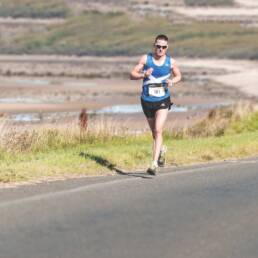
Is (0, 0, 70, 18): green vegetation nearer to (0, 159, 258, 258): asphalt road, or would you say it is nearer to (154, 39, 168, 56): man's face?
(154, 39, 168, 56): man's face

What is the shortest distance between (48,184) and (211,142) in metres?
6.07

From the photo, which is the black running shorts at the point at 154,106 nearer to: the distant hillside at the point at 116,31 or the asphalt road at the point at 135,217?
the asphalt road at the point at 135,217

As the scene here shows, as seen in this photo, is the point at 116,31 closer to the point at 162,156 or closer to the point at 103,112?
the point at 103,112

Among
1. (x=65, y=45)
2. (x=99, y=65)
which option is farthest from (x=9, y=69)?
(x=65, y=45)

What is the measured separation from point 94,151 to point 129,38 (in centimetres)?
8699

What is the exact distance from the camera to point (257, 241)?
11.0 metres

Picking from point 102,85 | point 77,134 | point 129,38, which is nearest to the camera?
point 77,134

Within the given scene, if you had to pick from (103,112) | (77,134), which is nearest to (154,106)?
(77,134)

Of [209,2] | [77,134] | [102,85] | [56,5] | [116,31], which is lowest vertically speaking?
[116,31]

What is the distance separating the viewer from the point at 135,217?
12156 mm

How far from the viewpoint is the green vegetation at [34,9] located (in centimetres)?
12231

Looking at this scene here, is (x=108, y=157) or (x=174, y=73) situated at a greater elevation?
(x=174, y=73)

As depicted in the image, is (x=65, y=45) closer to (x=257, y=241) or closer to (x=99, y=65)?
(x=99, y=65)

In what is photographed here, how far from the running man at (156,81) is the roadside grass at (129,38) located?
245 feet
